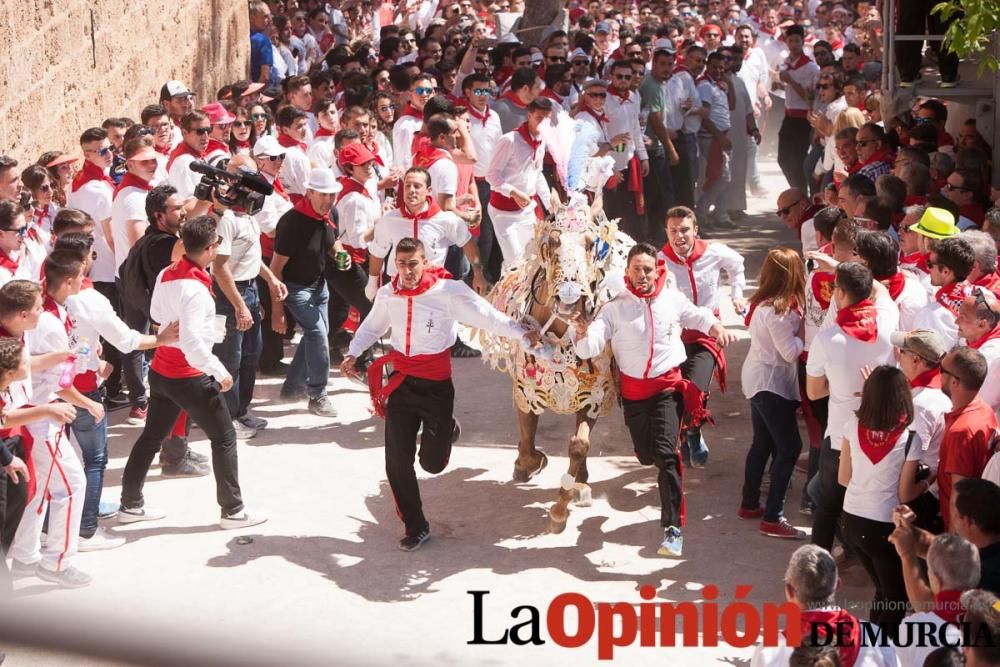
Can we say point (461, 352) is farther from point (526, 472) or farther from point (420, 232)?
point (526, 472)

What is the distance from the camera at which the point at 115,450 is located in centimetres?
827

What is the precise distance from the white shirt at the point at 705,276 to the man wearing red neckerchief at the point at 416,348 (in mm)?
1052

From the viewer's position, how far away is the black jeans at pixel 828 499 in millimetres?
5805

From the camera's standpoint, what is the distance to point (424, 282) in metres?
6.74

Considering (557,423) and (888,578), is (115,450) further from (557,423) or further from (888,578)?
(888,578)

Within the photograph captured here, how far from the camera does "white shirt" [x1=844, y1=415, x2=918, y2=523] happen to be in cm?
520

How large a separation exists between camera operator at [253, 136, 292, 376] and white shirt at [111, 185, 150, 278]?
0.80 metres

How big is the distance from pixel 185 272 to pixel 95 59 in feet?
17.7

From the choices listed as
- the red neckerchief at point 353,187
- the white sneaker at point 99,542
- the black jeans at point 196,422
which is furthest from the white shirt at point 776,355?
the red neckerchief at point 353,187

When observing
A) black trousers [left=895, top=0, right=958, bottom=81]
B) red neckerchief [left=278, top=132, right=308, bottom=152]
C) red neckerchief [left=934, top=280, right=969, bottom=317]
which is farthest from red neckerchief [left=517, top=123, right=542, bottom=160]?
red neckerchief [left=934, top=280, right=969, bottom=317]

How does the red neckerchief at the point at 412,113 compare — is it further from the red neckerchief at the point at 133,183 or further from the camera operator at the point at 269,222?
the red neckerchief at the point at 133,183

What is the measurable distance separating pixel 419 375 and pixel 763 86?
11.3 metres

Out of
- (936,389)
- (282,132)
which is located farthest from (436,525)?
(282,132)

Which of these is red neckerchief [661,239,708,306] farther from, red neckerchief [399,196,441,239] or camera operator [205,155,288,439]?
camera operator [205,155,288,439]
